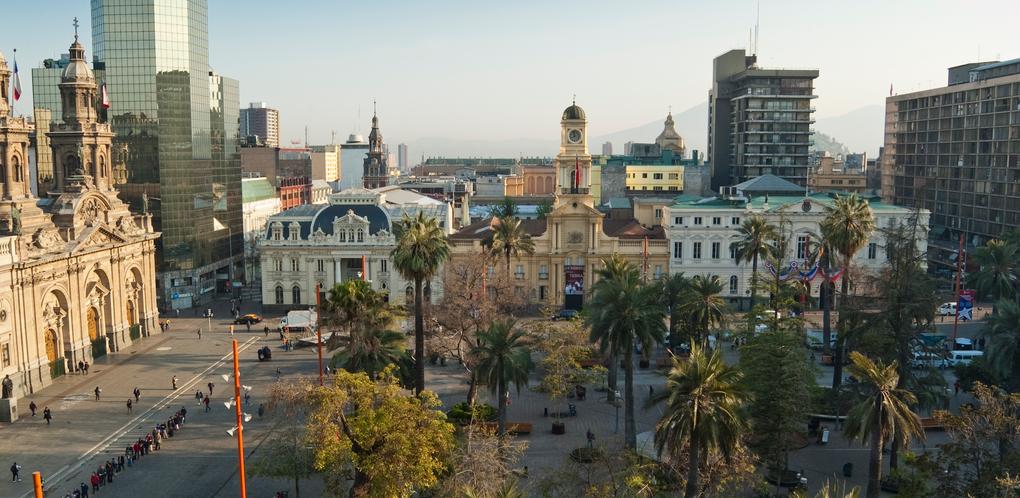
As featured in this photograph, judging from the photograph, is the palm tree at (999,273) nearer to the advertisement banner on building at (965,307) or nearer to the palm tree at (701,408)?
the advertisement banner on building at (965,307)

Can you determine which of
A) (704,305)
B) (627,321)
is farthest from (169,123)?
(627,321)

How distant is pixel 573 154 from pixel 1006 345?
4844cm

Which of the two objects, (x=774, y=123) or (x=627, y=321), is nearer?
(x=627, y=321)

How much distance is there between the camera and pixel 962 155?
11800 cm

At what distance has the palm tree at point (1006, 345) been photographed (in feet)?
158

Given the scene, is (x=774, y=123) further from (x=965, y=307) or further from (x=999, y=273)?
→ (x=999, y=273)

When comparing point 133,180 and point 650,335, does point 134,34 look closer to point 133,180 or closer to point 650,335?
point 133,180

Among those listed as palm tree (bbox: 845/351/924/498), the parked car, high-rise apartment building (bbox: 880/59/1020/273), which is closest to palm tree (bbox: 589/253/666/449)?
palm tree (bbox: 845/351/924/498)

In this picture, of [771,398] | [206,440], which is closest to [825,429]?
[771,398]

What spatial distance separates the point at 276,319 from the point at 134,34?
3856cm

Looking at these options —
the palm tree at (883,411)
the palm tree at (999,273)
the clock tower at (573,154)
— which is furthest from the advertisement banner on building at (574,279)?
the palm tree at (883,411)

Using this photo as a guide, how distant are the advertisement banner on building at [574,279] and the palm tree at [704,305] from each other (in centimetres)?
3212

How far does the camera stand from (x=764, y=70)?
134 m

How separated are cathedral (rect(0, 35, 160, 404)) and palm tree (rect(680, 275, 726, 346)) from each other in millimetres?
48932
